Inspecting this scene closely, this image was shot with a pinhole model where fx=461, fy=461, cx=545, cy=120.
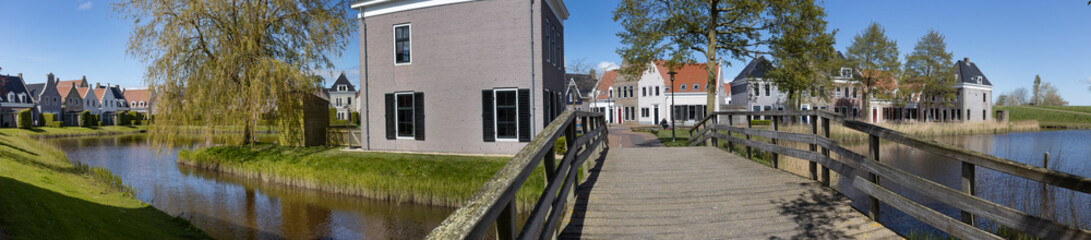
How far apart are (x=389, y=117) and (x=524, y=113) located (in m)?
4.98

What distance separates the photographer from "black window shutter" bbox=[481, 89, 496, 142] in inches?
551

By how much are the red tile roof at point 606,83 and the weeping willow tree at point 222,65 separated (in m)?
36.7

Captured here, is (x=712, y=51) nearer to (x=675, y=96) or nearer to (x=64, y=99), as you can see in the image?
(x=675, y=96)

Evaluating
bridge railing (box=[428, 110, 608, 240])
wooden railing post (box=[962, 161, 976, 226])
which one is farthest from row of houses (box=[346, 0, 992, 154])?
wooden railing post (box=[962, 161, 976, 226])

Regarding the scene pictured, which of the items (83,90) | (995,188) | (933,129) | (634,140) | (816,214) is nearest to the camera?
(816,214)

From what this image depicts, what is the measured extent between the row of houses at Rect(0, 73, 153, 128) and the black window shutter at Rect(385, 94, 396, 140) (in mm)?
32578

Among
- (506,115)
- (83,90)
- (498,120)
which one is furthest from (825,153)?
(83,90)

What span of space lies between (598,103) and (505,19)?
38.5 m

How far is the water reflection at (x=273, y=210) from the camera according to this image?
29.3ft

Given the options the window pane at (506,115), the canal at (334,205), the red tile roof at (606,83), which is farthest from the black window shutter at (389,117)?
the red tile roof at (606,83)

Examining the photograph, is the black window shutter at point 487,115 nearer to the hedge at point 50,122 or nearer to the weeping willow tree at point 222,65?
the weeping willow tree at point 222,65

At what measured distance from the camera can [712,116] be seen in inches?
380

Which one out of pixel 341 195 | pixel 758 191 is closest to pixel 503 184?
pixel 758 191

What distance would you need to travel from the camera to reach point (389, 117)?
15.6 meters
